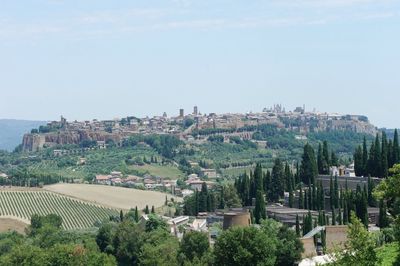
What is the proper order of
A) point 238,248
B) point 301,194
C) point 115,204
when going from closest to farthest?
point 238,248
point 301,194
point 115,204

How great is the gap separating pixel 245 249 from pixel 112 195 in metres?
80.4

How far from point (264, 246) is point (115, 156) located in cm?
13497

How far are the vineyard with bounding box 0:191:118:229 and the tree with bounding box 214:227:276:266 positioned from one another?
53474 millimetres

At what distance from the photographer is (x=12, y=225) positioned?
303 ft

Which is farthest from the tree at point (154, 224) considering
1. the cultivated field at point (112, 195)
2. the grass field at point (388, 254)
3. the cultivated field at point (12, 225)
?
the cultivated field at point (112, 195)

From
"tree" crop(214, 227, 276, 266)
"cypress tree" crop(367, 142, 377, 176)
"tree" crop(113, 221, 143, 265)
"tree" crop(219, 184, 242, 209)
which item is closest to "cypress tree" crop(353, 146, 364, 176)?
"cypress tree" crop(367, 142, 377, 176)

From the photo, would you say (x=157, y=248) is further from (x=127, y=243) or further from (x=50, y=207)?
(x=50, y=207)

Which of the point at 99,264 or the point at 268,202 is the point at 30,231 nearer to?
the point at 268,202

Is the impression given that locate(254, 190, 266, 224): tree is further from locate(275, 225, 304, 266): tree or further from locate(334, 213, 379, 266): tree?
locate(334, 213, 379, 266): tree

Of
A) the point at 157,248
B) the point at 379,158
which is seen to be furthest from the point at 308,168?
the point at 157,248

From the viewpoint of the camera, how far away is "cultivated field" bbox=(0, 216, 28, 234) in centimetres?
8962

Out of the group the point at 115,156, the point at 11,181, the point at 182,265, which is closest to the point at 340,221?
the point at 182,265

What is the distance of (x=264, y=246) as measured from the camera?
43844 mm

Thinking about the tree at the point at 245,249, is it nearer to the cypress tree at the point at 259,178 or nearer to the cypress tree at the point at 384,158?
the cypress tree at the point at 384,158
